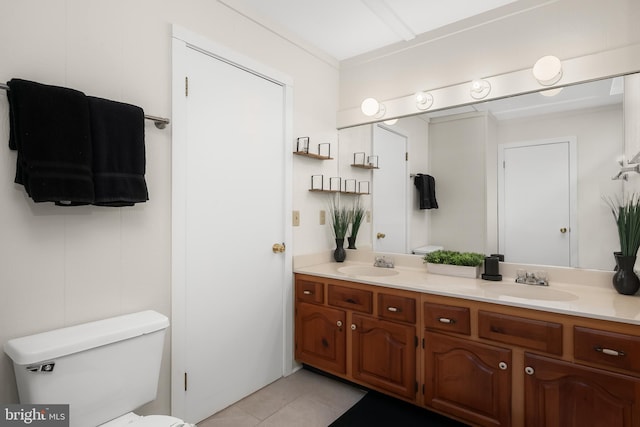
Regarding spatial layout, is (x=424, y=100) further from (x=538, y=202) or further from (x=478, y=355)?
(x=478, y=355)

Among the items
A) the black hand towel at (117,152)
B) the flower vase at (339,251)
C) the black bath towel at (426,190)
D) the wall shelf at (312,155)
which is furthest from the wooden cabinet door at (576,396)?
the black hand towel at (117,152)

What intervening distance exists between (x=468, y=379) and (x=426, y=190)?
1.26 metres

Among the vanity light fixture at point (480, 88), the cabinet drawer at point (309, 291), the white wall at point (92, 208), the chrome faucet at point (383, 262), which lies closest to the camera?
the white wall at point (92, 208)

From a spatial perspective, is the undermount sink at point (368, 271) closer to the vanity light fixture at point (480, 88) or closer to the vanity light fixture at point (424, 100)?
the vanity light fixture at point (424, 100)

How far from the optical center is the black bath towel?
246cm

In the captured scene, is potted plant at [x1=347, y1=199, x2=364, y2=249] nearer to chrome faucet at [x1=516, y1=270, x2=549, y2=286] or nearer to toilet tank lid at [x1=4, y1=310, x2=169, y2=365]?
chrome faucet at [x1=516, y1=270, x2=549, y2=286]

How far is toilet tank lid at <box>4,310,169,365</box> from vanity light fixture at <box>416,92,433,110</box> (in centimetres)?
209

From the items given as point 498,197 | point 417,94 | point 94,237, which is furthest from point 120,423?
point 417,94

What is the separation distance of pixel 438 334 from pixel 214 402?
133 centimetres

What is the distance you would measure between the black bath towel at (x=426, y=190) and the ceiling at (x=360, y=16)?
3.34 feet

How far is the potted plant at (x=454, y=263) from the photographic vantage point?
216 cm

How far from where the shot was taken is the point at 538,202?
2.05 m

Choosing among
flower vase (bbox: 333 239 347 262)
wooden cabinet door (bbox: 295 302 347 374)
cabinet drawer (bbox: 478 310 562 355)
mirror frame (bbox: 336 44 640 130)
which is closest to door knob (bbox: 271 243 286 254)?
wooden cabinet door (bbox: 295 302 347 374)

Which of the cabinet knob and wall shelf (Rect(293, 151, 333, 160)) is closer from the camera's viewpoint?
the cabinet knob
